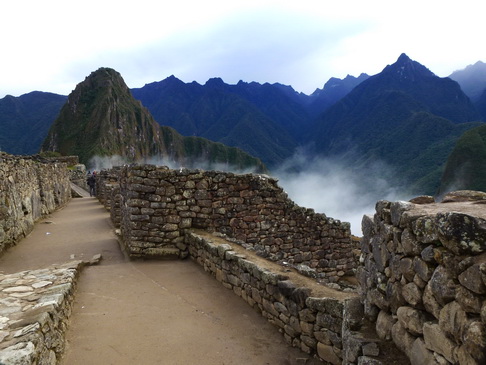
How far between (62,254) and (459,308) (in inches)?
408

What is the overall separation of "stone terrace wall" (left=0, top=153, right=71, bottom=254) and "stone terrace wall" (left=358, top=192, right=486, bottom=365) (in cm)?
1022

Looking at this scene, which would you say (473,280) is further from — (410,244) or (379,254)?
(379,254)

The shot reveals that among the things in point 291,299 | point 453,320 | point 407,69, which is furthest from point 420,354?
point 407,69

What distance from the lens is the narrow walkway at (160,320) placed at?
4.88 meters

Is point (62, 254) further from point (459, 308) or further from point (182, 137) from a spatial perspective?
point (182, 137)

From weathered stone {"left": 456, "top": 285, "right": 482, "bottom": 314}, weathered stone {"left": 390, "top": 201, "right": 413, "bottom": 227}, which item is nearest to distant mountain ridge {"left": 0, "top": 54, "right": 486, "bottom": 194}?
weathered stone {"left": 390, "top": 201, "right": 413, "bottom": 227}

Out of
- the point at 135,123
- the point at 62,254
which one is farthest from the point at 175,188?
the point at 135,123

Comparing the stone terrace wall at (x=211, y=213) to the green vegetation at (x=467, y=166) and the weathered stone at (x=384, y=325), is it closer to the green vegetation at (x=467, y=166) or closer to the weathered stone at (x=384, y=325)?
the weathered stone at (x=384, y=325)

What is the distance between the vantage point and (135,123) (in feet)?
456


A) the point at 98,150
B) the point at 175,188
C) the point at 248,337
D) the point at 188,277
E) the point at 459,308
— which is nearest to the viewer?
the point at 459,308

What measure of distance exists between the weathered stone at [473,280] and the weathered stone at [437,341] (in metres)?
0.44

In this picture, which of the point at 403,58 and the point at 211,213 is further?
the point at 403,58

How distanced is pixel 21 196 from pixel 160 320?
9.69 meters

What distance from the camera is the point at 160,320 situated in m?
5.88
